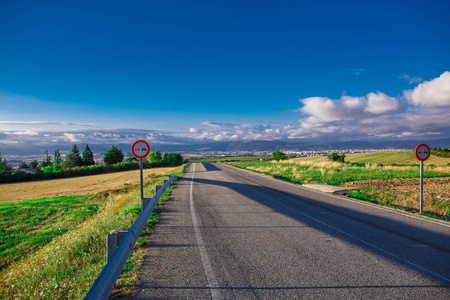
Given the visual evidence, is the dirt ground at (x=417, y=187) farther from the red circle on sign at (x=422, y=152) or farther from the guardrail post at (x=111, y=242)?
the guardrail post at (x=111, y=242)

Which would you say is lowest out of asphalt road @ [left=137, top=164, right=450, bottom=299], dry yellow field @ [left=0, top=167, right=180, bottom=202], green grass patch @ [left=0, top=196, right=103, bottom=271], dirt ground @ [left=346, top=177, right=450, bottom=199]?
A: dry yellow field @ [left=0, top=167, right=180, bottom=202]

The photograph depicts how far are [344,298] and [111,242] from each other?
3.65 m

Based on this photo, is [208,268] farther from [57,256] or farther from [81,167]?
[81,167]

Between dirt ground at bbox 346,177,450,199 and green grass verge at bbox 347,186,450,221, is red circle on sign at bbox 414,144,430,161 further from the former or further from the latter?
dirt ground at bbox 346,177,450,199

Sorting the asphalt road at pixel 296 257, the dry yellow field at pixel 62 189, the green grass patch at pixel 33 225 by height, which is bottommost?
the dry yellow field at pixel 62 189

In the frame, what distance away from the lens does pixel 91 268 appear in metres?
4.16

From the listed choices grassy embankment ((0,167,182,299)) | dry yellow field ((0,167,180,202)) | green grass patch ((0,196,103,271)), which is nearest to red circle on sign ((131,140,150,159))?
grassy embankment ((0,167,182,299))

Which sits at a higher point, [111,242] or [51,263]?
[111,242]

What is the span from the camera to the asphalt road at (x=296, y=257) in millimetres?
3359

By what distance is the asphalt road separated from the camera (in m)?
3.36

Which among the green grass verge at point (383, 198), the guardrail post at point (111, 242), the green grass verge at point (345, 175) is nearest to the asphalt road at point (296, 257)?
the guardrail post at point (111, 242)

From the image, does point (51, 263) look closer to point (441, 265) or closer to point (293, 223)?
point (293, 223)

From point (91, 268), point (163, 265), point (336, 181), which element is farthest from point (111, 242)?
point (336, 181)

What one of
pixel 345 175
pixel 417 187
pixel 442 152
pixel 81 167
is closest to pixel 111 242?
pixel 417 187
